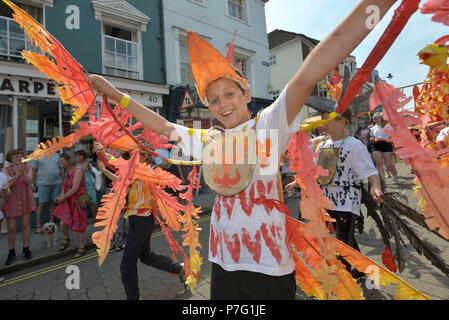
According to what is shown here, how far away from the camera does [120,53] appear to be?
780 centimetres

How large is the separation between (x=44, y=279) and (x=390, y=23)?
4687mm

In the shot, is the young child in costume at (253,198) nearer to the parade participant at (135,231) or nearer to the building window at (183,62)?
the parade participant at (135,231)

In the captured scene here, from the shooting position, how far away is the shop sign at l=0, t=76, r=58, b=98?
5594 mm

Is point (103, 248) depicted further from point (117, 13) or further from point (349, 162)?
point (117, 13)

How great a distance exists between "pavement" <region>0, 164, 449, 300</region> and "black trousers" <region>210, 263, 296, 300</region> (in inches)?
58.9

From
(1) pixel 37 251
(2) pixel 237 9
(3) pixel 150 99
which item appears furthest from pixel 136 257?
(2) pixel 237 9

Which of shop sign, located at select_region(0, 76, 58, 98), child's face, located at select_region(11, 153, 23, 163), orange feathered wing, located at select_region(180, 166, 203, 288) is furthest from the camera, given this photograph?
shop sign, located at select_region(0, 76, 58, 98)

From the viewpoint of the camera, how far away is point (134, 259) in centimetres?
229

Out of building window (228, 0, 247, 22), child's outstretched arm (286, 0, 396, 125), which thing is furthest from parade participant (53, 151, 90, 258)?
building window (228, 0, 247, 22)

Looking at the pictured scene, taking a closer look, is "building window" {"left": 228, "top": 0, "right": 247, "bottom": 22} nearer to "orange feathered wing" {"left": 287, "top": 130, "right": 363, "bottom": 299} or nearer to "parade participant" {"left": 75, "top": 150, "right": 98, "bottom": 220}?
"parade participant" {"left": 75, "top": 150, "right": 98, "bottom": 220}

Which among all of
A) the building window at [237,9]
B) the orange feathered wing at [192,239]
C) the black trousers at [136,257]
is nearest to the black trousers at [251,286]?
the orange feathered wing at [192,239]

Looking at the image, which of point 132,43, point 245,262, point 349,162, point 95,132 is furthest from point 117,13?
point 245,262

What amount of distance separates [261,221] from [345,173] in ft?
5.43

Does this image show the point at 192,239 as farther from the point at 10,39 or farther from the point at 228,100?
the point at 10,39
